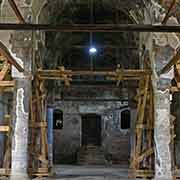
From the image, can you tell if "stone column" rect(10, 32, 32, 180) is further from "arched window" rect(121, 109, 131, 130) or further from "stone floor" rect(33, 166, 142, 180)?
"arched window" rect(121, 109, 131, 130)

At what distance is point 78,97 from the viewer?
2294 centimetres

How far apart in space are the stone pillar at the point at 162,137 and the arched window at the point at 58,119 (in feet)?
41.6

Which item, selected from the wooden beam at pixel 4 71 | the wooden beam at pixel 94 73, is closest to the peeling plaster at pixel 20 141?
the wooden beam at pixel 4 71

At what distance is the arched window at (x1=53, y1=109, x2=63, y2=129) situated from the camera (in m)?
23.8

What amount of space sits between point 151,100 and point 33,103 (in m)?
3.62

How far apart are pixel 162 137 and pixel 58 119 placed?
42.9 feet

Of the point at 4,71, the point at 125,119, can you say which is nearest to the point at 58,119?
the point at 125,119

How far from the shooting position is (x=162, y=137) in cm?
1152

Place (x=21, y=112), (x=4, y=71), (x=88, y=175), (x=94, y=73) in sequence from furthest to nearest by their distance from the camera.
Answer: (x=88, y=175) → (x=94, y=73) → (x=4, y=71) → (x=21, y=112)

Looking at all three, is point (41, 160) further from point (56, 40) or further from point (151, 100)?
point (56, 40)

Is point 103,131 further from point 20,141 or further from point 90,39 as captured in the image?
point 20,141

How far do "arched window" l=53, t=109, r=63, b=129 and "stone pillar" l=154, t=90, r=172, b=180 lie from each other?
41.6 feet

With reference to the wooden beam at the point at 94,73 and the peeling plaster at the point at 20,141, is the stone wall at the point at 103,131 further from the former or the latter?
the peeling plaster at the point at 20,141

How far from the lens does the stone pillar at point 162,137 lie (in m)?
11.3
